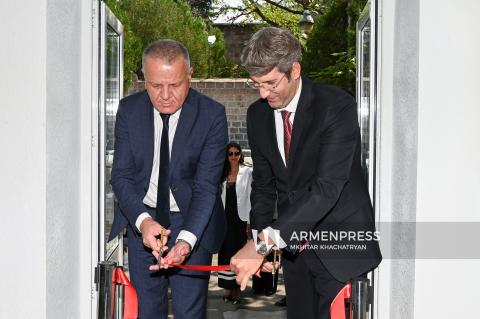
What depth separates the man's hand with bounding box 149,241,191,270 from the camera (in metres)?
3.49

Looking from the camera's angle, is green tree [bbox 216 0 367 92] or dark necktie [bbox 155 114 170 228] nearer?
dark necktie [bbox 155 114 170 228]

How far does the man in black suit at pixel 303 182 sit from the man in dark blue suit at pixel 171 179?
0.30 m

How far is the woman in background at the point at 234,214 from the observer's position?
25.3 ft

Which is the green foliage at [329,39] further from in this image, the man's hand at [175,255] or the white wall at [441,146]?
the man's hand at [175,255]

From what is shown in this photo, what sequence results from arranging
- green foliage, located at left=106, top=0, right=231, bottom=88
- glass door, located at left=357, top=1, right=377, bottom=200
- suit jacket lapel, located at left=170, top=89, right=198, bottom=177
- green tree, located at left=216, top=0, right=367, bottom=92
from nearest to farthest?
suit jacket lapel, located at left=170, top=89, right=198, bottom=177, glass door, located at left=357, top=1, right=377, bottom=200, green tree, located at left=216, top=0, right=367, bottom=92, green foliage, located at left=106, top=0, right=231, bottom=88

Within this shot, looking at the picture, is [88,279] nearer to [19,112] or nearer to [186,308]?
[186,308]

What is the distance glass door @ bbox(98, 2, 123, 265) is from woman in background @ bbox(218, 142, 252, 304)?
222 centimetres

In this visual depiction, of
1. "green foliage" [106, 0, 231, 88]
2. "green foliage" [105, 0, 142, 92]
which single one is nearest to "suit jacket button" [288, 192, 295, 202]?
"green foliage" [105, 0, 142, 92]

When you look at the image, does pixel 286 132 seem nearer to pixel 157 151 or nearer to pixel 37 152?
pixel 157 151

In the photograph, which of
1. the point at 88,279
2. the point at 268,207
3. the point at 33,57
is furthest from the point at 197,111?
the point at 88,279

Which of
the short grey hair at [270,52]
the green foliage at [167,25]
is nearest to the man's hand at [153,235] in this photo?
the short grey hair at [270,52]

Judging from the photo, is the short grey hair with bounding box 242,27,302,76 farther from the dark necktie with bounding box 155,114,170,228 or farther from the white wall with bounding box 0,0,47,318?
the white wall with bounding box 0,0,47,318

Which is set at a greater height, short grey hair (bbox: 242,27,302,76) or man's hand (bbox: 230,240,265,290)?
short grey hair (bbox: 242,27,302,76)

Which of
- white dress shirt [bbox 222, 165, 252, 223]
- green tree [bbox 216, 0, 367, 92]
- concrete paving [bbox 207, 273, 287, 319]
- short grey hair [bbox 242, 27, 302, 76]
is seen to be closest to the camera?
short grey hair [bbox 242, 27, 302, 76]
